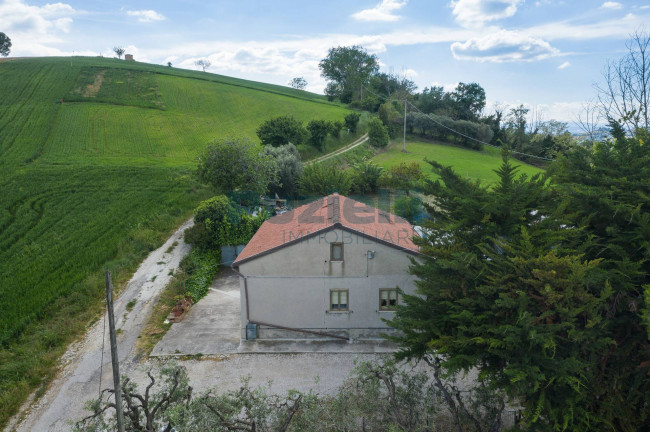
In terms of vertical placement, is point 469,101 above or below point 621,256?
above

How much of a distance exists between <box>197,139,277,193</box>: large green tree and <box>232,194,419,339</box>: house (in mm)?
15316

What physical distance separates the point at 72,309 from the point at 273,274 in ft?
29.6

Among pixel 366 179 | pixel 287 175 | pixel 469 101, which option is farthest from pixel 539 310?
pixel 469 101

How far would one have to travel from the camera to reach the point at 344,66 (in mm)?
92375

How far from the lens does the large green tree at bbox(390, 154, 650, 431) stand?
8.55m

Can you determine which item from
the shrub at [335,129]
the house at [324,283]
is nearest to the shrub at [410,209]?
the house at [324,283]

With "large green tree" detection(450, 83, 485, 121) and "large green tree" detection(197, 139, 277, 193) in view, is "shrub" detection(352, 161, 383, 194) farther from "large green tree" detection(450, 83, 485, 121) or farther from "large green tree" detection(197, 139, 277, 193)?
"large green tree" detection(450, 83, 485, 121)

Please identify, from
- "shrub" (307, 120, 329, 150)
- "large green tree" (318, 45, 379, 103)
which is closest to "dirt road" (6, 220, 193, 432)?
"shrub" (307, 120, 329, 150)

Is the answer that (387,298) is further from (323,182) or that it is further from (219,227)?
(323,182)

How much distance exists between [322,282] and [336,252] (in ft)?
4.16

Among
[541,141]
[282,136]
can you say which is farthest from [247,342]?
[541,141]

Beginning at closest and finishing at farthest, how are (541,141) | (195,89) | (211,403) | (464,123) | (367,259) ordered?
(211,403) → (367,259) → (541,141) → (464,123) → (195,89)

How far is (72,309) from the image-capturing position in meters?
17.3

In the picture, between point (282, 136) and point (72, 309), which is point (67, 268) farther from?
point (282, 136)
